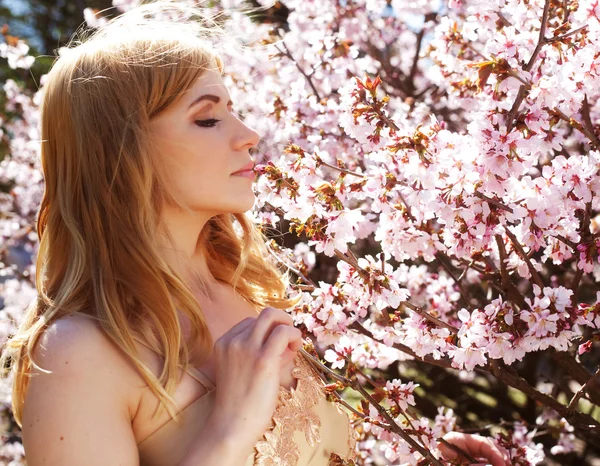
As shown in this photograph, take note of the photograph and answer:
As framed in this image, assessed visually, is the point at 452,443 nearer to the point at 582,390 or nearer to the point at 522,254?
the point at 582,390

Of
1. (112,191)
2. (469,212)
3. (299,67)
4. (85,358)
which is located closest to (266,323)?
(85,358)

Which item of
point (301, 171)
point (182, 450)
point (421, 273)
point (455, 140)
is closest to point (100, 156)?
point (301, 171)

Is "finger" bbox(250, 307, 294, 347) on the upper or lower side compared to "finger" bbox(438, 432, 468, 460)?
upper

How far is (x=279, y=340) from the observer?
1432 mm

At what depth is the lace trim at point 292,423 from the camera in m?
1.50

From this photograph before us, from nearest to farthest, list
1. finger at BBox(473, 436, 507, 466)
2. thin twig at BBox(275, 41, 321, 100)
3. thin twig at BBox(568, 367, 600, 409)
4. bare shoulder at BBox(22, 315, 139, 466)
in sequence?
bare shoulder at BBox(22, 315, 139, 466) < thin twig at BBox(568, 367, 600, 409) < finger at BBox(473, 436, 507, 466) < thin twig at BBox(275, 41, 321, 100)

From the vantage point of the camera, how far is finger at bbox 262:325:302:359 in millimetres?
1413

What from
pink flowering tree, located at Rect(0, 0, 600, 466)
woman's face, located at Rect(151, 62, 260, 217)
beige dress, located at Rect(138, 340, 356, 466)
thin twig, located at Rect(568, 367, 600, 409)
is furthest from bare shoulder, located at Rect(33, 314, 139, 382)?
thin twig, located at Rect(568, 367, 600, 409)

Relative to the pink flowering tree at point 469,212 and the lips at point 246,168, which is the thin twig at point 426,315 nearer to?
the pink flowering tree at point 469,212

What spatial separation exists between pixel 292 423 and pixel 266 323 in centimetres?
27

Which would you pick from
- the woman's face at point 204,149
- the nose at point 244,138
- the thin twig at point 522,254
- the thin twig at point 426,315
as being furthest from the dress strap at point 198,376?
the thin twig at point 522,254

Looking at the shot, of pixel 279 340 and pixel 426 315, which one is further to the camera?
pixel 426 315

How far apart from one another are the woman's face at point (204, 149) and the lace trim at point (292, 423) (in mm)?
453

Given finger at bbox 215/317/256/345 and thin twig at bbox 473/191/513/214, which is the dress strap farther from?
thin twig at bbox 473/191/513/214
